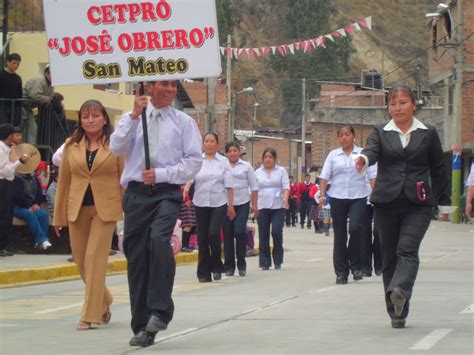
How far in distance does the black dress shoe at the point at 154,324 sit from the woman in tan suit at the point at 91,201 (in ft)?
4.23

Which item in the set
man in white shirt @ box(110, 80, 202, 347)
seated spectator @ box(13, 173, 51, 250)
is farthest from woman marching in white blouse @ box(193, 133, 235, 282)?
man in white shirt @ box(110, 80, 202, 347)

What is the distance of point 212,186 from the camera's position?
53.3 feet

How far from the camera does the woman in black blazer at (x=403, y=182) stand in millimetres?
10055

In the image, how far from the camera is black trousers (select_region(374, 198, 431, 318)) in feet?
32.4

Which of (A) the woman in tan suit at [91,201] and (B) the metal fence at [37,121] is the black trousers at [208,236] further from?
(B) the metal fence at [37,121]

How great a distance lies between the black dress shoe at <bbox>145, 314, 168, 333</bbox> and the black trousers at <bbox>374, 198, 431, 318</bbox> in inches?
79.6

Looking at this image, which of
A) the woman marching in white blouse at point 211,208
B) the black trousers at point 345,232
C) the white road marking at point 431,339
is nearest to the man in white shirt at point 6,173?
the woman marching in white blouse at point 211,208

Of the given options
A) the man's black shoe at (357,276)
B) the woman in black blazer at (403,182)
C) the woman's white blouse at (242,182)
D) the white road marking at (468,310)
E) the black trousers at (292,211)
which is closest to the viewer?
the woman in black blazer at (403,182)

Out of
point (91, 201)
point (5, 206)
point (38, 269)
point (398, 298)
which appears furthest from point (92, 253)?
point (5, 206)

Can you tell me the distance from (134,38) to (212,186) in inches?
269

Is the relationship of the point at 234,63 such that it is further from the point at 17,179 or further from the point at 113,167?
the point at 113,167

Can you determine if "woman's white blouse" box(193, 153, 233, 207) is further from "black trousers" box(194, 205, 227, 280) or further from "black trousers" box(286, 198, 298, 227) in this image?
"black trousers" box(286, 198, 298, 227)

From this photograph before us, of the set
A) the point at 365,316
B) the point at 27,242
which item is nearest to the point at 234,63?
the point at 27,242

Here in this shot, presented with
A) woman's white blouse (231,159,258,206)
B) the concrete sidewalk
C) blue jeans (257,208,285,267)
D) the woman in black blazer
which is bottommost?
the concrete sidewalk
